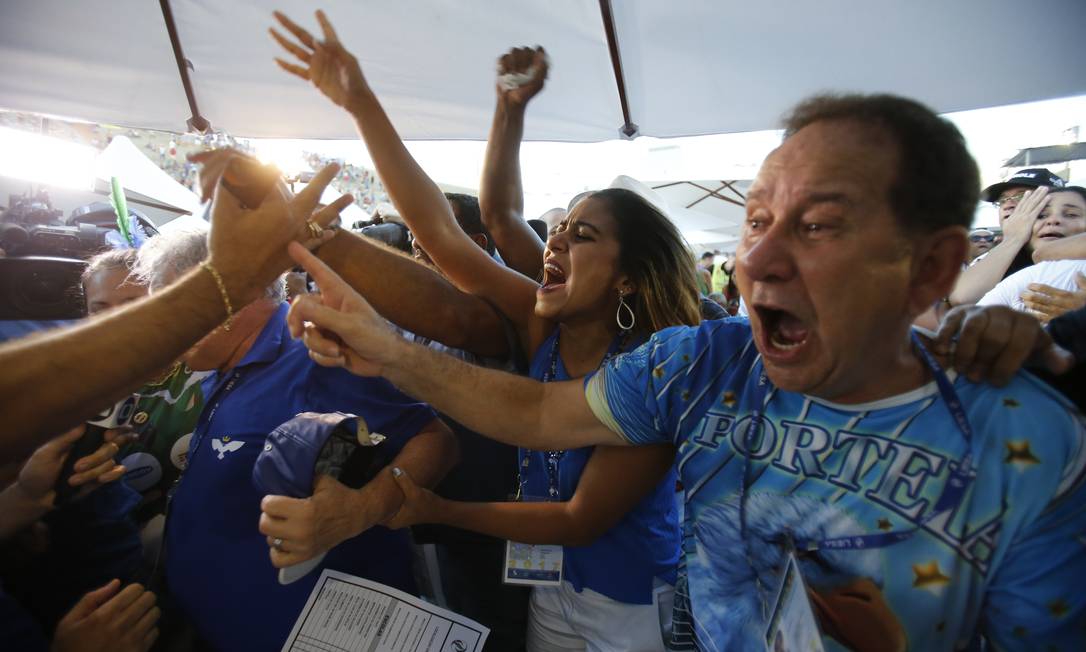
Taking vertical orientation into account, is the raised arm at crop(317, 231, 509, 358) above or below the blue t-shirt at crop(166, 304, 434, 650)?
above

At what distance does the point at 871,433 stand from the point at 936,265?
1.18 ft

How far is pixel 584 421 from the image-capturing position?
138cm

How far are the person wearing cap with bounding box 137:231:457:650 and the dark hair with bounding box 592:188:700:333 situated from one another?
84cm

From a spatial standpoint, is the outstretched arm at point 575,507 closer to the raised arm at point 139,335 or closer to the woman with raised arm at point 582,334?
the woman with raised arm at point 582,334

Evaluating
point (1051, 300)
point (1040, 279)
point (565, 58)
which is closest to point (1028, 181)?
point (1040, 279)

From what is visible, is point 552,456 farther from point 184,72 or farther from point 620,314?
point 184,72

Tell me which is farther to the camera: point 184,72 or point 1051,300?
point 184,72

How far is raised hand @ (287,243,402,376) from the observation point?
1.24m

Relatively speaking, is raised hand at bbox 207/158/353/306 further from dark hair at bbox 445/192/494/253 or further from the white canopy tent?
dark hair at bbox 445/192/494/253

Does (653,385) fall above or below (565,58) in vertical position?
below

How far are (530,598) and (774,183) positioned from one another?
65.0 inches

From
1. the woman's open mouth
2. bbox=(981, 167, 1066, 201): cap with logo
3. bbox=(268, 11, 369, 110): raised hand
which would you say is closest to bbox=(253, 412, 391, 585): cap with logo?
the woman's open mouth

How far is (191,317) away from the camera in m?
1.08

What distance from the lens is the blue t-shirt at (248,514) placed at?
1.54 m
